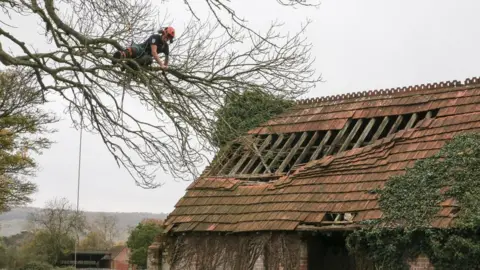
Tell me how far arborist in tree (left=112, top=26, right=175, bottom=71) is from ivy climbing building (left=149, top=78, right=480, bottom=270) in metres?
3.28

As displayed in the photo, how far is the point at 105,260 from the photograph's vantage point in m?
69.3

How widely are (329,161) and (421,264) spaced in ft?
13.2

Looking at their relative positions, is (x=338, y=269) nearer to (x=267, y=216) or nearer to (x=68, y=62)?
(x=267, y=216)

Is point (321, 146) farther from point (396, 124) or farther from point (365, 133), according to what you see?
point (396, 124)

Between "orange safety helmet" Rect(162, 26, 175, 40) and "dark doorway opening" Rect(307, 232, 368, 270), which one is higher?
"dark doorway opening" Rect(307, 232, 368, 270)

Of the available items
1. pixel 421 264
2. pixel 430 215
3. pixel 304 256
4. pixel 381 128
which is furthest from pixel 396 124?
pixel 421 264

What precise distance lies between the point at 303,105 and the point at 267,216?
5.47 m

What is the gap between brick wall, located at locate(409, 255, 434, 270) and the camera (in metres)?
12.2

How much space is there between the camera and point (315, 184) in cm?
1516

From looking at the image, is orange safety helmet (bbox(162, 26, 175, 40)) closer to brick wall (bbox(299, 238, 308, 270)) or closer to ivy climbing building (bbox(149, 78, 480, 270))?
ivy climbing building (bbox(149, 78, 480, 270))

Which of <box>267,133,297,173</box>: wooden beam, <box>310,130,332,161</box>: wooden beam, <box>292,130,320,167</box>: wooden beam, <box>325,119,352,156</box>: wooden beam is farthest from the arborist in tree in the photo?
<box>325,119,352,156</box>: wooden beam

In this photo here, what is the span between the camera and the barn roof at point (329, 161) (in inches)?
557

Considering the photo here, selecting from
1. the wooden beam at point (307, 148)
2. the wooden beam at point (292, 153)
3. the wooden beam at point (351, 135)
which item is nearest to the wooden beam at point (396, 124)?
the wooden beam at point (351, 135)

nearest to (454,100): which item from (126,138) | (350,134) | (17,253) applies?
(350,134)
